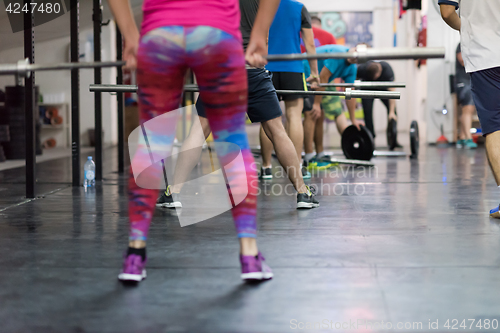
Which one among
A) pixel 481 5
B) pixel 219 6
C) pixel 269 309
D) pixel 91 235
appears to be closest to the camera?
pixel 269 309

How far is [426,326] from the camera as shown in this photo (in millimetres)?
1240

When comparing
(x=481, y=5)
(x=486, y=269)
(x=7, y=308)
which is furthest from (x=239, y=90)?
(x=481, y=5)

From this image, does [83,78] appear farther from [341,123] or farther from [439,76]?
[439,76]

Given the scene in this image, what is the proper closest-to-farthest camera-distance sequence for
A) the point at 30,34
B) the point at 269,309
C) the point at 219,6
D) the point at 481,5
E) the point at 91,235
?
the point at 269,309, the point at 219,6, the point at 91,235, the point at 481,5, the point at 30,34

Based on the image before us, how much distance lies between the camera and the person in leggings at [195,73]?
57.9 inches

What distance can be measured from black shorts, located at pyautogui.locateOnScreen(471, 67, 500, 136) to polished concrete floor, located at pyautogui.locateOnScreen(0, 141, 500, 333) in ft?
1.41

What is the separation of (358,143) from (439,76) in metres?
4.37

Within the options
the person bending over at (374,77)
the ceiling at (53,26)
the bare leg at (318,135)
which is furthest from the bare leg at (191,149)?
the person bending over at (374,77)

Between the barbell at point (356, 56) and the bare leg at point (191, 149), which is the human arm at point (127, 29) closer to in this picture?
the barbell at point (356, 56)

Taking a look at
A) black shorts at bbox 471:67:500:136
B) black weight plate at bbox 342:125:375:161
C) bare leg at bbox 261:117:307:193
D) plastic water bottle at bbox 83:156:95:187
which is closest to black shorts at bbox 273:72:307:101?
bare leg at bbox 261:117:307:193

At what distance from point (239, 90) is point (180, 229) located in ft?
3.09

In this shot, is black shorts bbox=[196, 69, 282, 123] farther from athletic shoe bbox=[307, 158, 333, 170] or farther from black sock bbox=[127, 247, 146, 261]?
athletic shoe bbox=[307, 158, 333, 170]

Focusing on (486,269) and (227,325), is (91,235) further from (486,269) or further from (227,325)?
(486,269)

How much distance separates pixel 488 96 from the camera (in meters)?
2.55
